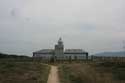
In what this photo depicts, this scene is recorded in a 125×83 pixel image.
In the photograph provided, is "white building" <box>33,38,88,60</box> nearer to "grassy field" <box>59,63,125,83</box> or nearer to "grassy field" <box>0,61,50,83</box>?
"grassy field" <box>0,61,50,83</box>

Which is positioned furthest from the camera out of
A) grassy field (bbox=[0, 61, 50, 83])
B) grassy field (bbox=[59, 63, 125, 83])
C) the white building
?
the white building

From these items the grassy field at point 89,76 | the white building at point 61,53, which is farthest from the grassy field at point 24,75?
the white building at point 61,53

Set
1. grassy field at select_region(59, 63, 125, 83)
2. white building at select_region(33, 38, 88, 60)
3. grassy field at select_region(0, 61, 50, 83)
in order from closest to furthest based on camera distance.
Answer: grassy field at select_region(59, 63, 125, 83) < grassy field at select_region(0, 61, 50, 83) < white building at select_region(33, 38, 88, 60)

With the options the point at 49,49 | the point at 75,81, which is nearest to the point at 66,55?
the point at 49,49

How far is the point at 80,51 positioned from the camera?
7681cm

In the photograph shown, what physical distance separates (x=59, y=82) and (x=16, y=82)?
3841mm

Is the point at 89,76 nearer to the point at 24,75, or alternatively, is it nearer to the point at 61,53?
the point at 24,75

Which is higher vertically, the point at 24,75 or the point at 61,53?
the point at 61,53

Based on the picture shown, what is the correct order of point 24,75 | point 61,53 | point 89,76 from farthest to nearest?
point 61,53 → point 24,75 → point 89,76

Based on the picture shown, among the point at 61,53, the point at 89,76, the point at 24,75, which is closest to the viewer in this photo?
the point at 89,76

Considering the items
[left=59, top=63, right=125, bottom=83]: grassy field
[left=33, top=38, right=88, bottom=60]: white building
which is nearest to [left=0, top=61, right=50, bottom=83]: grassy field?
[left=59, top=63, right=125, bottom=83]: grassy field

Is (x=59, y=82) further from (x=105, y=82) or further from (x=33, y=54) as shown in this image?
(x=33, y=54)

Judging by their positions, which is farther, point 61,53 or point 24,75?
point 61,53

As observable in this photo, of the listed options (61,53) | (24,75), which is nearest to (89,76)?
(24,75)
